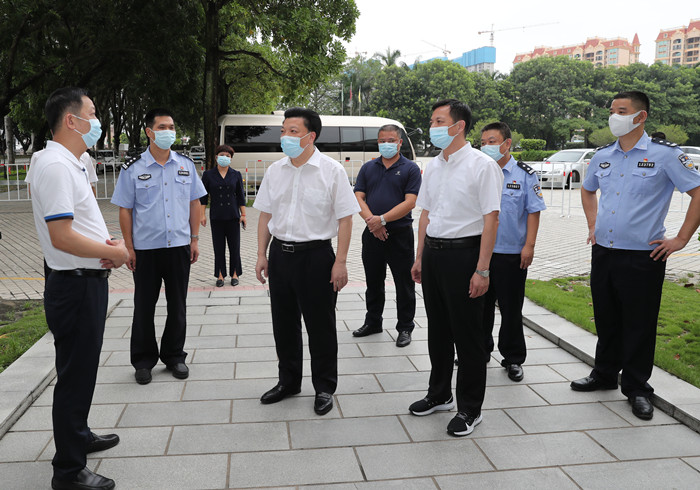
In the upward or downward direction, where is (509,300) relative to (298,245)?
downward

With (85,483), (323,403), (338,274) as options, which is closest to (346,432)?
(323,403)

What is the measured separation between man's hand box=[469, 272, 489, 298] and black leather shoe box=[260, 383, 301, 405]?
1447mm

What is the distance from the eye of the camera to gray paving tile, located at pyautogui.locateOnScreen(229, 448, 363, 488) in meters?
2.96

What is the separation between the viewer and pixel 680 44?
13275 cm

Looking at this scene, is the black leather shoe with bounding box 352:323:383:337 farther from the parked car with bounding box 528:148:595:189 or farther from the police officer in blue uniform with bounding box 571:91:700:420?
the parked car with bounding box 528:148:595:189

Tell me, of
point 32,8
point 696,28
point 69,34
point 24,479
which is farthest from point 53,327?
point 696,28

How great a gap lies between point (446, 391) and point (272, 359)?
62.0 inches

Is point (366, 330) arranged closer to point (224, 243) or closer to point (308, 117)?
point (308, 117)

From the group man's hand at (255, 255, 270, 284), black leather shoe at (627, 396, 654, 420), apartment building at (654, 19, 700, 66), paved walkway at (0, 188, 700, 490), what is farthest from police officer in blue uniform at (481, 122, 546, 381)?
apartment building at (654, 19, 700, 66)

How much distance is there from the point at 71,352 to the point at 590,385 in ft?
10.9

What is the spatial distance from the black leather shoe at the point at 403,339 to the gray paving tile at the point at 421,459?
1716 millimetres

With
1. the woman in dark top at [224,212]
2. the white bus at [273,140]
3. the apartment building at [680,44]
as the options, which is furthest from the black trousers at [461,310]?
the apartment building at [680,44]

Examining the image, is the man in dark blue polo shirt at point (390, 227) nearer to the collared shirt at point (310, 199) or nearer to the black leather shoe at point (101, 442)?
the collared shirt at point (310, 199)

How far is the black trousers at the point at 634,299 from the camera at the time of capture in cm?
379
